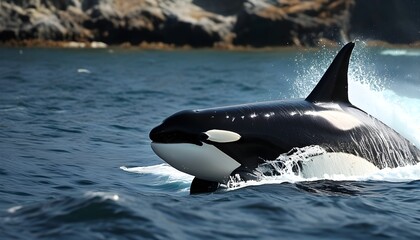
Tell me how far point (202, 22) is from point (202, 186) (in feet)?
192

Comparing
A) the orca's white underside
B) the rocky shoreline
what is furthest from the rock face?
the orca's white underside

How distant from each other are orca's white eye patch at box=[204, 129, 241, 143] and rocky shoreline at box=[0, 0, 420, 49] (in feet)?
184

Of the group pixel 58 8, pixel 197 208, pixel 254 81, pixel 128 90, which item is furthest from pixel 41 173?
pixel 58 8

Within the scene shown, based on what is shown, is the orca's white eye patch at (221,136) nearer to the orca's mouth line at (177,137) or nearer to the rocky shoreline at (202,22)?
the orca's mouth line at (177,137)

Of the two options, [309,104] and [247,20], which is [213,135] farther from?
[247,20]

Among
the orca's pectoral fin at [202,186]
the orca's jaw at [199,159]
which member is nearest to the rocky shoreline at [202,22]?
the orca's pectoral fin at [202,186]

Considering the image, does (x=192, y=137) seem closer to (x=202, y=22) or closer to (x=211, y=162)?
(x=211, y=162)

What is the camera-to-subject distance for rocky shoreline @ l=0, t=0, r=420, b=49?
65125mm

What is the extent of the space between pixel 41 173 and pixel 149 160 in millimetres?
2658

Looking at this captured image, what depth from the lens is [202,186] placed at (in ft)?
34.0

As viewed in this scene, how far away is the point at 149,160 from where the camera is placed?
45.3ft

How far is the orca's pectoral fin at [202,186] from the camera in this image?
10.3 m

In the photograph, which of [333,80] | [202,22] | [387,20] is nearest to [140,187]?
[333,80]

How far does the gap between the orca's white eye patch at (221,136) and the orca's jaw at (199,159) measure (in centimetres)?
11
